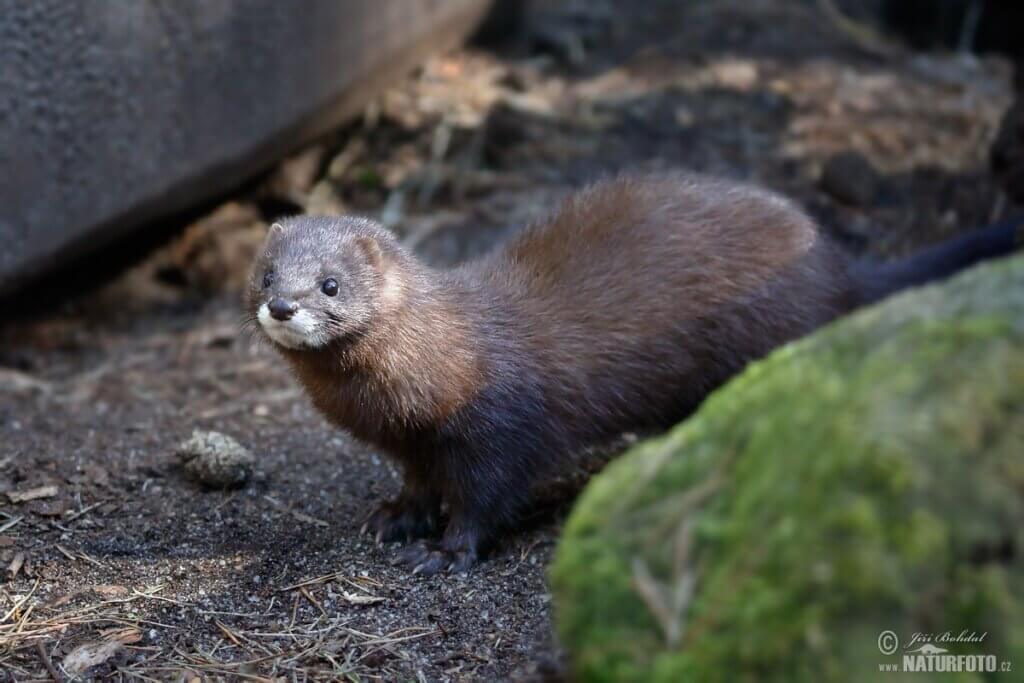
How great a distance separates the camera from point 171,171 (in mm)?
6512

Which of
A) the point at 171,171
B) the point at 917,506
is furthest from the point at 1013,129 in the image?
the point at 917,506

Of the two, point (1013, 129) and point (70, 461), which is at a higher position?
point (1013, 129)

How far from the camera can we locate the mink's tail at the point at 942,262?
561cm

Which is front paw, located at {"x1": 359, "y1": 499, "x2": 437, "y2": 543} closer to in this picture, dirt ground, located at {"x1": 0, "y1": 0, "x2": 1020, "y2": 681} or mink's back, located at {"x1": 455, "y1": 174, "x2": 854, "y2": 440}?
dirt ground, located at {"x1": 0, "y1": 0, "x2": 1020, "y2": 681}

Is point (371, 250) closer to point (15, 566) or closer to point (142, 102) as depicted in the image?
point (15, 566)

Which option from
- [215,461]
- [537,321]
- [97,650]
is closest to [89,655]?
[97,650]

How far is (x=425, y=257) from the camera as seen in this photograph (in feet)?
24.7

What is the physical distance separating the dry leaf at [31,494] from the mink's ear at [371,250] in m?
1.72

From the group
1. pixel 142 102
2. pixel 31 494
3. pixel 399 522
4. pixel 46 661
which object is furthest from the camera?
pixel 142 102

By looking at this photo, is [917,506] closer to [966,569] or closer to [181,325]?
[966,569]

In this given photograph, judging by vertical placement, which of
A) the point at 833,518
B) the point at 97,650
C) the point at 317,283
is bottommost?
the point at 97,650

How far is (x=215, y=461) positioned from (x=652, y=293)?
2.11m

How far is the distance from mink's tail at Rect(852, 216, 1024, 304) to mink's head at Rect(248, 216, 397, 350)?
102 inches

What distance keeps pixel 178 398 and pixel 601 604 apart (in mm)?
4455
